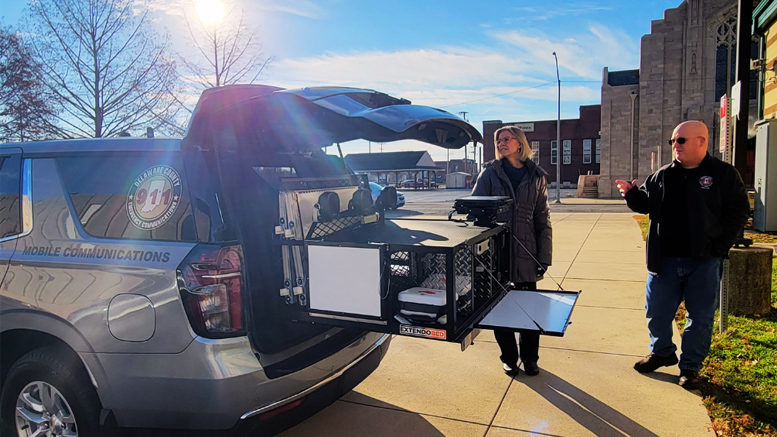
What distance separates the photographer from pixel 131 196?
2676 mm

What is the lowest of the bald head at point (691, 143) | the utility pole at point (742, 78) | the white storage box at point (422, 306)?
the white storage box at point (422, 306)

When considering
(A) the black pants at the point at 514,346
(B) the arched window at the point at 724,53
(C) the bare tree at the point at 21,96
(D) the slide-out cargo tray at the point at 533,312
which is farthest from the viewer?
(B) the arched window at the point at 724,53

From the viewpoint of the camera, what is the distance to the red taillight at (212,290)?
92.7 inches

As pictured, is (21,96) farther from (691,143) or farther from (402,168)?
(402,168)

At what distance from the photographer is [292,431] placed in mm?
3225

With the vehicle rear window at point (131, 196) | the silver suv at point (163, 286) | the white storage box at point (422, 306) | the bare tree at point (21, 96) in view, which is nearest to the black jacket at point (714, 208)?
the silver suv at point (163, 286)

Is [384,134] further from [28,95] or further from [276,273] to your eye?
[28,95]

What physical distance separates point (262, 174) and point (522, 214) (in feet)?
6.51

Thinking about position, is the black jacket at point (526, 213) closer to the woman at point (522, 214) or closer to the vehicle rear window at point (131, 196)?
the woman at point (522, 214)

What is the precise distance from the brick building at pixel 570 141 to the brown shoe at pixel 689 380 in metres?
48.6

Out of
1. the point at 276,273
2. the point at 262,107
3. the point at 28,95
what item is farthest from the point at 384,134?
the point at 28,95

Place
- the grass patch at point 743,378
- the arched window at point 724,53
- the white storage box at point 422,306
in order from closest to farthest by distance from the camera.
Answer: the white storage box at point 422,306
the grass patch at point 743,378
the arched window at point 724,53

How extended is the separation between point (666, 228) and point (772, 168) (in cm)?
973

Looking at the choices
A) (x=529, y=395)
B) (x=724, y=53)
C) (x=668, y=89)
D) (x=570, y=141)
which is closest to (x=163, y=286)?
(x=529, y=395)
